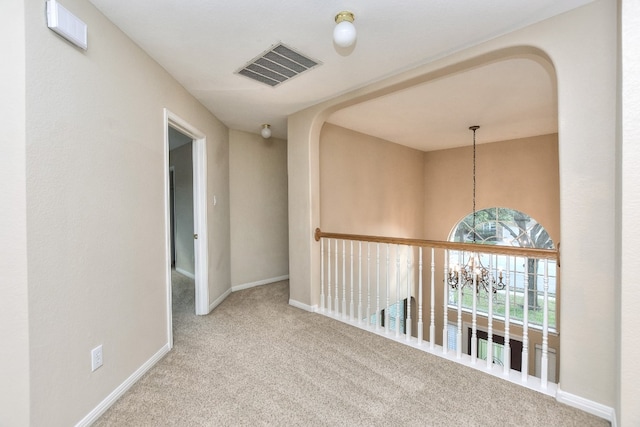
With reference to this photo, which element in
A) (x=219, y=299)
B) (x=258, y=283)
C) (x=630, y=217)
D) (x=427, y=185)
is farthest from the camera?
(x=427, y=185)

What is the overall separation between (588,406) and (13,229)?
9.90 feet

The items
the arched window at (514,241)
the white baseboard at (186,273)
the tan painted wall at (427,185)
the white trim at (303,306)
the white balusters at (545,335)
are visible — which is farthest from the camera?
the white baseboard at (186,273)

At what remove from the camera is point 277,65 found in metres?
2.26

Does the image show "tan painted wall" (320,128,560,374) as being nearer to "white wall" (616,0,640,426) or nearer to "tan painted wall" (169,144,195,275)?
"tan painted wall" (169,144,195,275)

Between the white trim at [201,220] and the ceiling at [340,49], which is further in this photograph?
the white trim at [201,220]

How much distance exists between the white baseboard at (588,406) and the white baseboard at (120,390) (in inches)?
104

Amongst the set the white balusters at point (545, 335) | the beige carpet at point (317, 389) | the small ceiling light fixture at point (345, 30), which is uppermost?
the small ceiling light fixture at point (345, 30)

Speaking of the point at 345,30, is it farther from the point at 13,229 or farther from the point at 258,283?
the point at 258,283

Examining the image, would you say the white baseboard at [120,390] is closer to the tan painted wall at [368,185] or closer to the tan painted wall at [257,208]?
the tan painted wall at [257,208]

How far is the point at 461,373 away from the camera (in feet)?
6.66

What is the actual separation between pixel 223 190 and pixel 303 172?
119 centimetres

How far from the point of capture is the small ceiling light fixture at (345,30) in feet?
5.24

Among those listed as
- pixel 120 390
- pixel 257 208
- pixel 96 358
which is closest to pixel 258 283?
pixel 257 208

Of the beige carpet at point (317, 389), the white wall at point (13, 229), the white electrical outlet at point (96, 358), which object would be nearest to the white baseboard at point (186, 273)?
the beige carpet at point (317, 389)
